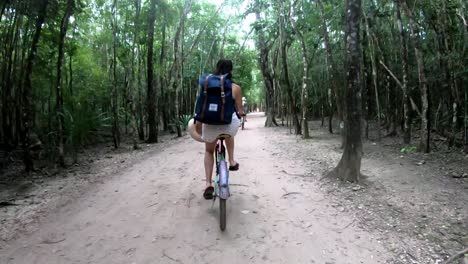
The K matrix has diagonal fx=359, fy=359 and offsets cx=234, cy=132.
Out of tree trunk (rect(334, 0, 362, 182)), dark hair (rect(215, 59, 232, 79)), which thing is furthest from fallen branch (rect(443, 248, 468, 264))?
dark hair (rect(215, 59, 232, 79))

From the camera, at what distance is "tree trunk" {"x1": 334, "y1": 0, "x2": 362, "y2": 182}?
226 inches

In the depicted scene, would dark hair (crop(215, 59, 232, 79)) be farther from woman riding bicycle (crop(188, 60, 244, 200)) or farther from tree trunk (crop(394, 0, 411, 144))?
tree trunk (crop(394, 0, 411, 144))

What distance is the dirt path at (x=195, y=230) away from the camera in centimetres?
343

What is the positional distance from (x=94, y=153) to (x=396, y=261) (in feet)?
32.5

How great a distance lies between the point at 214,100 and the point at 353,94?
2724 mm

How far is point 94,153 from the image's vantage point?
11.2m

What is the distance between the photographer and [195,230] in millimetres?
3939

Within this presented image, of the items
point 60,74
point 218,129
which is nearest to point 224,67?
point 218,129

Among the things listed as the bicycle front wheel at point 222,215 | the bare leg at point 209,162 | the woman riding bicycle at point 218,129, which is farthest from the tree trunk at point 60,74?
the bicycle front wheel at point 222,215

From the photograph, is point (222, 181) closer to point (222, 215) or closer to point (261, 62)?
point (222, 215)

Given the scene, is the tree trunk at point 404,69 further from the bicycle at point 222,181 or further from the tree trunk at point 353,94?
the bicycle at point 222,181

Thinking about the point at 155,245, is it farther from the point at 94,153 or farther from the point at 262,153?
the point at 94,153

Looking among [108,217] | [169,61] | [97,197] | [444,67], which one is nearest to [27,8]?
[97,197]

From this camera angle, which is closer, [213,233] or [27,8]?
[213,233]
